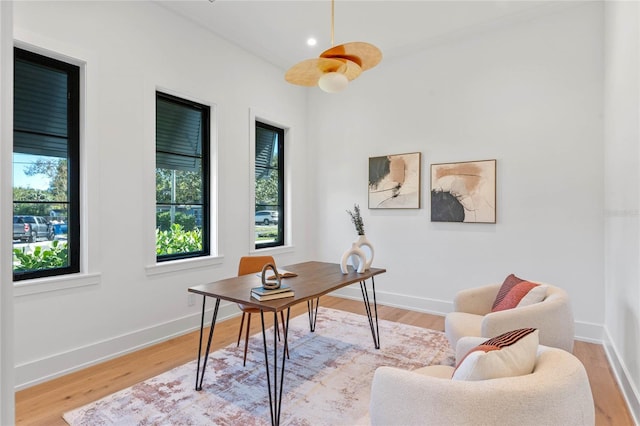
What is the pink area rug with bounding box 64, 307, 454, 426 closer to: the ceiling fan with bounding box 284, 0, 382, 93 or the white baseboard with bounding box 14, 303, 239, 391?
the white baseboard with bounding box 14, 303, 239, 391

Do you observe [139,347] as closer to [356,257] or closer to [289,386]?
[289,386]

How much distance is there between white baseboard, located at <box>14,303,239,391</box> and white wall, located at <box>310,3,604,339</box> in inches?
95.8

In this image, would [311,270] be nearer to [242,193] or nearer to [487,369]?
[242,193]

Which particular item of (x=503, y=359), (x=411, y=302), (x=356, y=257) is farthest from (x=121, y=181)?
(x=411, y=302)

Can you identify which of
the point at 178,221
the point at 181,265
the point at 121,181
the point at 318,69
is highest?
the point at 318,69

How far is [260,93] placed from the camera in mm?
4344

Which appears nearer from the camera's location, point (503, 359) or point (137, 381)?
point (503, 359)

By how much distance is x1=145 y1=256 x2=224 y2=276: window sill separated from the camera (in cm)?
316

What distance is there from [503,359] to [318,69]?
211 centimetres

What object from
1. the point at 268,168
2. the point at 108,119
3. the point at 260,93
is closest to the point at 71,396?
the point at 108,119

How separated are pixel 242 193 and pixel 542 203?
3.25 m

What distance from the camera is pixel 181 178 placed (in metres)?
3.57

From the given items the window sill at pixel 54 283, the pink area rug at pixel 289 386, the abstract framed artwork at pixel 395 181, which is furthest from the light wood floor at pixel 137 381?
the abstract framed artwork at pixel 395 181

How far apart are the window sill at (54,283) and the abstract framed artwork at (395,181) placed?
3181 mm
